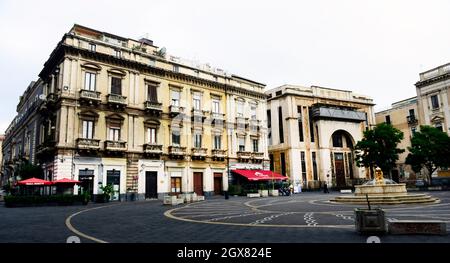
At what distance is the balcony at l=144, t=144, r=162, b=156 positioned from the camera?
103 feet

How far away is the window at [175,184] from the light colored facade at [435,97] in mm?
35815

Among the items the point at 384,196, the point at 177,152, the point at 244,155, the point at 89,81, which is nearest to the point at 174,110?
the point at 177,152

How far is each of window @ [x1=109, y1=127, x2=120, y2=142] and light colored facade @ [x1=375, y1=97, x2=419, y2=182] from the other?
43.6 meters

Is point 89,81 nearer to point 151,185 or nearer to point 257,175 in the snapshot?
point 151,185

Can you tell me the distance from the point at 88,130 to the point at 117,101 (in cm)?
377

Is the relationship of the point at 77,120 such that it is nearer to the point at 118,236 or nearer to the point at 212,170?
the point at 212,170

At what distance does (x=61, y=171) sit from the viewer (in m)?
26.6

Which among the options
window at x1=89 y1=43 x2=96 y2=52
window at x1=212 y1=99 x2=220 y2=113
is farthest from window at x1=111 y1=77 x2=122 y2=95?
window at x1=212 y1=99 x2=220 y2=113

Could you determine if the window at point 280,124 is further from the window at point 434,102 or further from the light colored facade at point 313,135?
the window at point 434,102

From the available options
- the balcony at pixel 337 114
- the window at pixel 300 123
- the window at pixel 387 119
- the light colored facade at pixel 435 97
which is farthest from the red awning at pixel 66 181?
the window at pixel 387 119

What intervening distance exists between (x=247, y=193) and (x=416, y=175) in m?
30.2

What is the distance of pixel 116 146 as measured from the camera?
29.7 meters

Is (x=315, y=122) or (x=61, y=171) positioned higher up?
(x=315, y=122)
